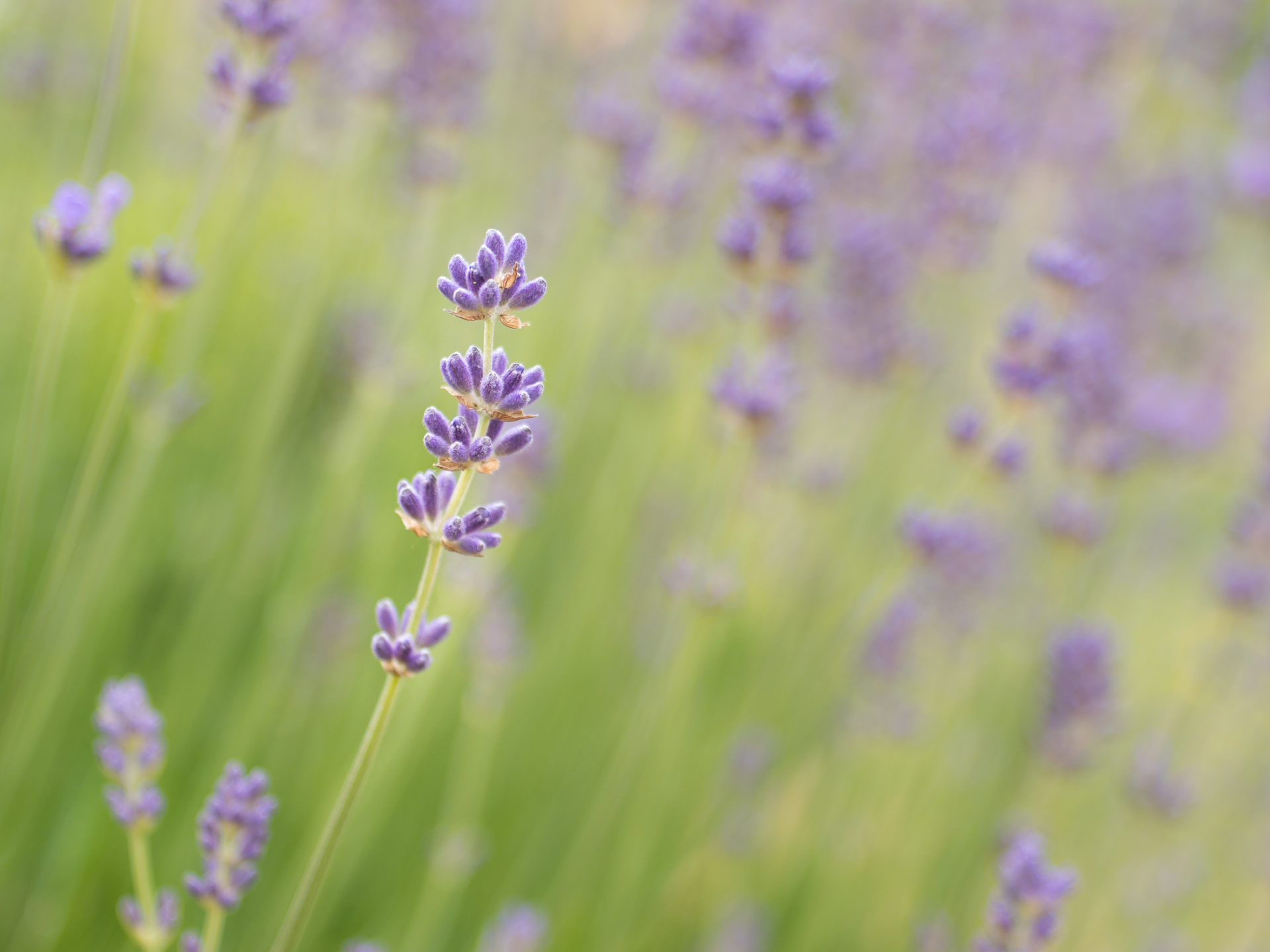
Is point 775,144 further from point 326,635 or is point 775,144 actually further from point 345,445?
point 326,635

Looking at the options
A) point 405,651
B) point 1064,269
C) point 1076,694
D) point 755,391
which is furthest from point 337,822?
point 1076,694

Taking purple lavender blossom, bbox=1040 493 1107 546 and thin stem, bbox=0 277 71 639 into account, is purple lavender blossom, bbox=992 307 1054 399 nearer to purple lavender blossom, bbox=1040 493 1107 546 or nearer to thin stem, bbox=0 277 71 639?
purple lavender blossom, bbox=1040 493 1107 546

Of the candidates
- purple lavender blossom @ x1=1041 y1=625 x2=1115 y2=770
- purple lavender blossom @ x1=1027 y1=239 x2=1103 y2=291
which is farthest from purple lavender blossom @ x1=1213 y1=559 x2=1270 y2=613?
purple lavender blossom @ x1=1027 y1=239 x2=1103 y2=291

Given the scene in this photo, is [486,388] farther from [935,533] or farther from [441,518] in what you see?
[935,533]

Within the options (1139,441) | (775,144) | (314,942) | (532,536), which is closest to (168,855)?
(314,942)

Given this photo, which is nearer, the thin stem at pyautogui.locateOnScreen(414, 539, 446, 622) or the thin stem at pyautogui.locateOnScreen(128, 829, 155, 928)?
the thin stem at pyautogui.locateOnScreen(414, 539, 446, 622)
